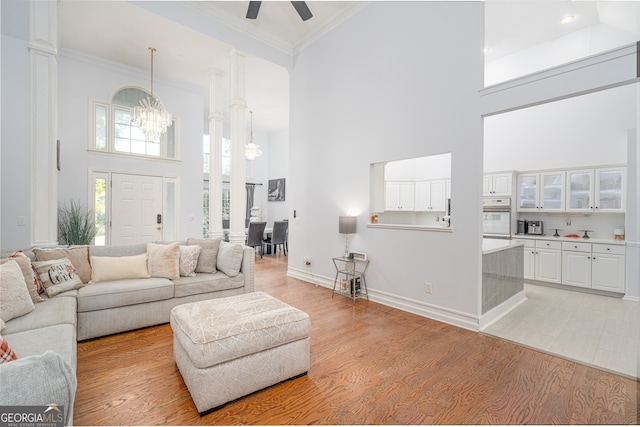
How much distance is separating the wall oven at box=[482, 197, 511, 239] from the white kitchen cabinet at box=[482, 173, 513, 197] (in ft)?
0.44

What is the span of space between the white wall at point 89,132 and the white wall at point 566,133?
625cm

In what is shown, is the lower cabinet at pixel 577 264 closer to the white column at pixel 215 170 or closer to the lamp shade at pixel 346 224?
the lamp shade at pixel 346 224

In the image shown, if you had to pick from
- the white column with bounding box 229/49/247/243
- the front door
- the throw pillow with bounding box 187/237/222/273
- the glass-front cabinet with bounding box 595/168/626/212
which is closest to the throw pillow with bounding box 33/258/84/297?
the throw pillow with bounding box 187/237/222/273

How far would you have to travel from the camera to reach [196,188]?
6457 millimetres

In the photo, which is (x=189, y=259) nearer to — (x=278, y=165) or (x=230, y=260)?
(x=230, y=260)

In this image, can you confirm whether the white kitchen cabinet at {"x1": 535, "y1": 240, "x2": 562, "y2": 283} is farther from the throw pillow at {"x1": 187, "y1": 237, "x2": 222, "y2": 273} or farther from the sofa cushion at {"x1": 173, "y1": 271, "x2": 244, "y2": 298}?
the throw pillow at {"x1": 187, "y1": 237, "x2": 222, "y2": 273}

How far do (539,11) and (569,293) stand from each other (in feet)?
14.5

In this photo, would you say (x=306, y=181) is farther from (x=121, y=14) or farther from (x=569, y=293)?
(x=569, y=293)

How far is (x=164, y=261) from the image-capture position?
3.34 metres

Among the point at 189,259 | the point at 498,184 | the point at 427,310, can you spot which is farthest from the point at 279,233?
the point at 498,184

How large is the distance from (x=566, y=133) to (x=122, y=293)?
692 cm

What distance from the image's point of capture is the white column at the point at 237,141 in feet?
15.5

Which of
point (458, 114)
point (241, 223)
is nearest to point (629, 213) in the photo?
point (458, 114)

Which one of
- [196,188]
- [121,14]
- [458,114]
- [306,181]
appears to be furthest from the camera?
Result: [196,188]
